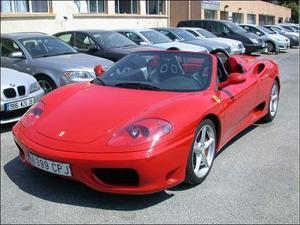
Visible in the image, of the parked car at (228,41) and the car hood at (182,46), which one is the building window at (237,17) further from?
the car hood at (182,46)

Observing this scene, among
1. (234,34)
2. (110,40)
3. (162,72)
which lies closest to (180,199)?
(162,72)

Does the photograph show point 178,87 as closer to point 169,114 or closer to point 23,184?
point 169,114

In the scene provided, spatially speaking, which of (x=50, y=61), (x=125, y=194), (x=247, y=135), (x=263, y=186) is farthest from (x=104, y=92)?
(x=50, y=61)

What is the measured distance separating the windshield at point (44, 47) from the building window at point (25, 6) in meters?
8.22

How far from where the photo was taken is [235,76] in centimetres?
449

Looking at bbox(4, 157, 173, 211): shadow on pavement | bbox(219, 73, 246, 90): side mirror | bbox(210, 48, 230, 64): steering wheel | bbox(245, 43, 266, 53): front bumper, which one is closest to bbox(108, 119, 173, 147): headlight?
bbox(4, 157, 173, 211): shadow on pavement

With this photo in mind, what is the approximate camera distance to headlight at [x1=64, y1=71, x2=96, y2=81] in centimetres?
732

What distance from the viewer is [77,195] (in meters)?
3.70

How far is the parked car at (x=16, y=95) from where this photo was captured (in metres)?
5.88

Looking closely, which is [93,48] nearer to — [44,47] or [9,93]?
[44,47]

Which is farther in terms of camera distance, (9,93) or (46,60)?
(46,60)

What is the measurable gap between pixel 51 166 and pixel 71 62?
453 centimetres

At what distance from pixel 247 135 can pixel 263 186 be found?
159 cm

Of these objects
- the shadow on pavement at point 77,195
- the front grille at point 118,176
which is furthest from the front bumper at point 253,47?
the front grille at point 118,176
